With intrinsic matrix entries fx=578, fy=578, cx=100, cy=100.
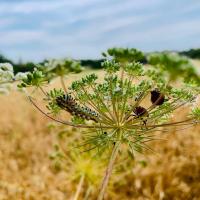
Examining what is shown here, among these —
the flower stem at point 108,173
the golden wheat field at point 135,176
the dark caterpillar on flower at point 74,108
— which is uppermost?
the dark caterpillar on flower at point 74,108

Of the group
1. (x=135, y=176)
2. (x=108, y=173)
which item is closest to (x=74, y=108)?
(x=108, y=173)

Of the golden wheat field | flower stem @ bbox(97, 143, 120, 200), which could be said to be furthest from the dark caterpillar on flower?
the golden wheat field

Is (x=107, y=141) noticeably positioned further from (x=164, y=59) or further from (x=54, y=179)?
(x=54, y=179)

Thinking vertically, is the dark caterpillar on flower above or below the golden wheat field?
above

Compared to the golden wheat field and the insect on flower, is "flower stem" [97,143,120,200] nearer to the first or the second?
the insect on flower

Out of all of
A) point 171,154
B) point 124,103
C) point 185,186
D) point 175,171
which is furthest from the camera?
point 171,154

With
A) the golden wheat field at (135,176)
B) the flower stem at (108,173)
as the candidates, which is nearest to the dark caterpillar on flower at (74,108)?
the flower stem at (108,173)

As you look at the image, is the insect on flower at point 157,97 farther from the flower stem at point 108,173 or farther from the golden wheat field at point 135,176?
the golden wheat field at point 135,176

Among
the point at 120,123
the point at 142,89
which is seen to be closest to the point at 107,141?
the point at 120,123

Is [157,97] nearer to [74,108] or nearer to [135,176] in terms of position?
[74,108]

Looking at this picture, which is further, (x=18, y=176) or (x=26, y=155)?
(x=26, y=155)

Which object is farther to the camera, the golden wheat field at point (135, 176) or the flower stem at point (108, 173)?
the golden wheat field at point (135, 176)
